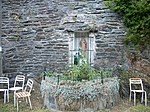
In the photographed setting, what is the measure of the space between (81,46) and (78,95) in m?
2.10

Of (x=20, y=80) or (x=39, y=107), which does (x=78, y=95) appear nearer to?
(x=39, y=107)

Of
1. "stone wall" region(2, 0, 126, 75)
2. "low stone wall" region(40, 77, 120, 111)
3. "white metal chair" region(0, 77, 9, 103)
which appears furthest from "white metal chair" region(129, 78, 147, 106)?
"white metal chair" region(0, 77, 9, 103)

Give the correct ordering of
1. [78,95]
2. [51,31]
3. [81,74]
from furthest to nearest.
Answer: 1. [51,31]
2. [81,74]
3. [78,95]

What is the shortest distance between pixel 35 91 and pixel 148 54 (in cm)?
332

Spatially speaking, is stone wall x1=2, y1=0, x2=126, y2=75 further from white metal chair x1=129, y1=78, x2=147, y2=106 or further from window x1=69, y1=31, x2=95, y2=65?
white metal chair x1=129, y1=78, x2=147, y2=106

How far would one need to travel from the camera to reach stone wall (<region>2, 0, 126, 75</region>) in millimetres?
7887

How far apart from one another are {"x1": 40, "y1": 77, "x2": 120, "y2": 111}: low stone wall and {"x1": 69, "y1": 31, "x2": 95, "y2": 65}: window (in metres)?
1.39

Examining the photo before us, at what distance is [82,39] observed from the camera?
8.19 m

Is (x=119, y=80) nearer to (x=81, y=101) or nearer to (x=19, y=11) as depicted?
(x=81, y=101)

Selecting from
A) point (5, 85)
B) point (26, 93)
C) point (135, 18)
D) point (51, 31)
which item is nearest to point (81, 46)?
point (51, 31)

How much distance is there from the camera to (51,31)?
8156mm

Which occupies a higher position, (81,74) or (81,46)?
(81,46)

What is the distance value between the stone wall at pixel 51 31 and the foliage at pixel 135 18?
208 millimetres

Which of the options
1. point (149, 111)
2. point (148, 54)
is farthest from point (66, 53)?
point (149, 111)
